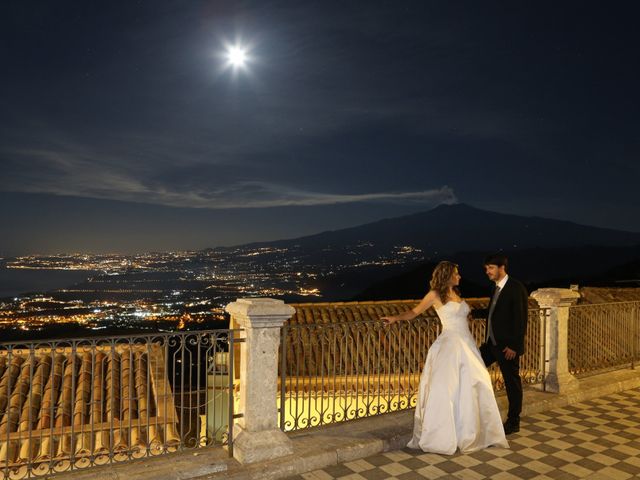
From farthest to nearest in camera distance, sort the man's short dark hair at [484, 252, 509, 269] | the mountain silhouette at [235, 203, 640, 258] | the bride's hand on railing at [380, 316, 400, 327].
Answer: the mountain silhouette at [235, 203, 640, 258]
the man's short dark hair at [484, 252, 509, 269]
the bride's hand on railing at [380, 316, 400, 327]

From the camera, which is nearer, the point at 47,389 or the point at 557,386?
the point at 557,386

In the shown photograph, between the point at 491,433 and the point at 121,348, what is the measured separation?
29.0 ft

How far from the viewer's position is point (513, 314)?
5.51m

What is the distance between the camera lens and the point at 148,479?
4273mm

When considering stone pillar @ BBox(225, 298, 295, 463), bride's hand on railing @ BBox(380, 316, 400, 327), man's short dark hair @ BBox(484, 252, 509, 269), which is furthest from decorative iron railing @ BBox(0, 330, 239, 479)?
man's short dark hair @ BBox(484, 252, 509, 269)

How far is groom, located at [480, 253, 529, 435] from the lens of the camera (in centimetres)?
549

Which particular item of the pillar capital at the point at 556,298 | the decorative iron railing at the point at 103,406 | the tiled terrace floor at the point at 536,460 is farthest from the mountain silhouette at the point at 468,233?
the tiled terrace floor at the point at 536,460

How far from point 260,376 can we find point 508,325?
9.03 feet

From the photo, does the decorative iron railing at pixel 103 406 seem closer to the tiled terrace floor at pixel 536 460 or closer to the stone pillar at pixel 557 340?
the tiled terrace floor at pixel 536 460

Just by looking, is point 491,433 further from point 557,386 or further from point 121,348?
point 121,348

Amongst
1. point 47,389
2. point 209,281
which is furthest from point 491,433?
point 209,281

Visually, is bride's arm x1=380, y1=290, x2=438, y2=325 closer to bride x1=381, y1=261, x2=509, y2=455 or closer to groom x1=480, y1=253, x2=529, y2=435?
bride x1=381, y1=261, x2=509, y2=455

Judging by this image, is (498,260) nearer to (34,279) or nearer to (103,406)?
(103,406)

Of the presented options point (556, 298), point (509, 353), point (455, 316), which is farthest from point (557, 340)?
point (455, 316)
